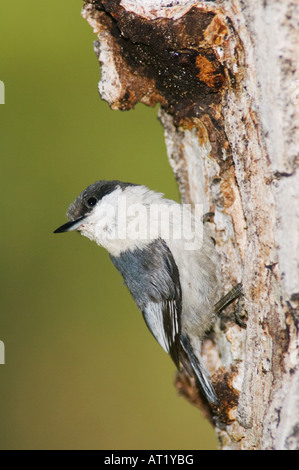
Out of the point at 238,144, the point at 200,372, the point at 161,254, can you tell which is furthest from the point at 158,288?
the point at 238,144

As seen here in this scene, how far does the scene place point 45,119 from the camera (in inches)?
106

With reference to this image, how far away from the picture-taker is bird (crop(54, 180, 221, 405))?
6.94 feet

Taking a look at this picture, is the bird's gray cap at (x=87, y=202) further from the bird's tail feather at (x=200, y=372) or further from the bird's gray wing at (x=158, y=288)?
the bird's tail feather at (x=200, y=372)

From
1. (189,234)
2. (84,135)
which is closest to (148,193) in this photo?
(189,234)

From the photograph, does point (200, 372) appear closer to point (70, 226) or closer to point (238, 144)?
point (70, 226)

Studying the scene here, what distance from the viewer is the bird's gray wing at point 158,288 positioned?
2.12 m

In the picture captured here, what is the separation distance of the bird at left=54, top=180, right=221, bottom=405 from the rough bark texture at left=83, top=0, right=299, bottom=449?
3.0 inches

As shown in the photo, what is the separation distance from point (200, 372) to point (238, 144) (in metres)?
0.98

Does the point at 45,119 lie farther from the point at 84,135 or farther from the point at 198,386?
the point at 198,386

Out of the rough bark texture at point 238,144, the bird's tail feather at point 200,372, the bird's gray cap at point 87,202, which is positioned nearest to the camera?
the rough bark texture at point 238,144

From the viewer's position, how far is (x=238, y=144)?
170 centimetres

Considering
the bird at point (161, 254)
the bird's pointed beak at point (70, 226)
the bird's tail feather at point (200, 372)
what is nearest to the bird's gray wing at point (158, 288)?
the bird at point (161, 254)

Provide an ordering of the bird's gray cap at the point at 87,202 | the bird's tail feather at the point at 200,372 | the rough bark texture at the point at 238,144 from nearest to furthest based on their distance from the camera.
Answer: the rough bark texture at the point at 238,144 < the bird's tail feather at the point at 200,372 < the bird's gray cap at the point at 87,202

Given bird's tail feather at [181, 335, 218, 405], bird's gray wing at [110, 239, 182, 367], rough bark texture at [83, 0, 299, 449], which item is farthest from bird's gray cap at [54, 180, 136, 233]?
bird's tail feather at [181, 335, 218, 405]
